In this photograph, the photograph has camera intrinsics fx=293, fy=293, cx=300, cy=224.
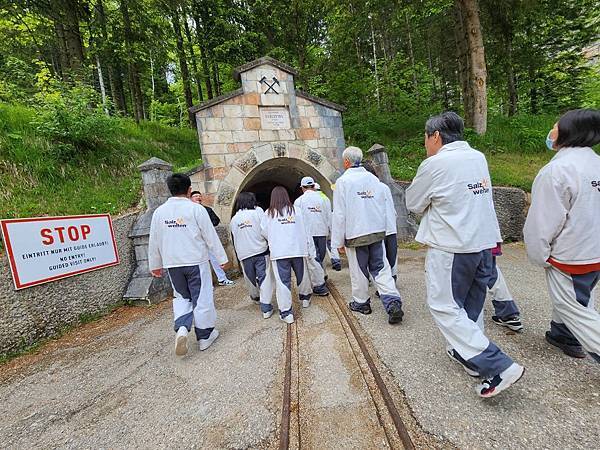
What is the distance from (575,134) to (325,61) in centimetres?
1343

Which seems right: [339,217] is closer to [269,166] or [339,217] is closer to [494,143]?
[269,166]

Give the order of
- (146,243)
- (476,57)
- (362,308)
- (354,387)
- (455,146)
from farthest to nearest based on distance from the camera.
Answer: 1. (476,57)
2. (146,243)
3. (362,308)
4. (354,387)
5. (455,146)

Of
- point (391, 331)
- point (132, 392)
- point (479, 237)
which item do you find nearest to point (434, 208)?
point (479, 237)

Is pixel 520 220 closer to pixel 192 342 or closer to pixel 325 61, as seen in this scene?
pixel 192 342

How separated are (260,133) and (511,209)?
646 cm

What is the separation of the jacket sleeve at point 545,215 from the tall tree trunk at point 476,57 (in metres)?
8.65

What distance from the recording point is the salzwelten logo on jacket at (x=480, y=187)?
2109mm

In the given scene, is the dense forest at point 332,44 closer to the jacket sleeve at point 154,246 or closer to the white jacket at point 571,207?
the jacket sleeve at point 154,246

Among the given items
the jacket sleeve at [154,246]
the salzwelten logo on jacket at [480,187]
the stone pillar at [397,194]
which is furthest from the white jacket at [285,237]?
the stone pillar at [397,194]

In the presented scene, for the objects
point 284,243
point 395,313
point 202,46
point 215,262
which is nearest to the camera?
point 395,313

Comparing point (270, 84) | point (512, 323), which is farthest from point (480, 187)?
point (270, 84)

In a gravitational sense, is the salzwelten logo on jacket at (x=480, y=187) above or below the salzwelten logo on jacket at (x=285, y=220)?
above

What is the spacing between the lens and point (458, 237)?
81.6 inches

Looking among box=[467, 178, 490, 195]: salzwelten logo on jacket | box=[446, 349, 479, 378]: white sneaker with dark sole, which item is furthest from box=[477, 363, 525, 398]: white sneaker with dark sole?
box=[467, 178, 490, 195]: salzwelten logo on jacket
